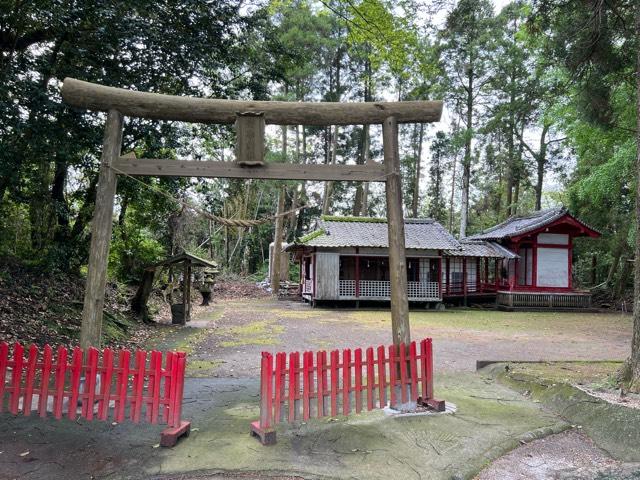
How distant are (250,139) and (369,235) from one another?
1601 cm

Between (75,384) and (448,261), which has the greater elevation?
(448,261)

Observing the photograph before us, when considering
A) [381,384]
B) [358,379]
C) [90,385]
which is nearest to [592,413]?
[381,384]

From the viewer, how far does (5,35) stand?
7480mm

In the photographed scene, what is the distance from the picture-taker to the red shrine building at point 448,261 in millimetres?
19656

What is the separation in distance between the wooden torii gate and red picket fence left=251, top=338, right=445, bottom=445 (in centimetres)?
39

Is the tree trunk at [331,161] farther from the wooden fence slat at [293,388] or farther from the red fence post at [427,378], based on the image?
the wooden fence slat at [293,388]

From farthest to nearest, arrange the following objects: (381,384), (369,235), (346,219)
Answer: (346,219) < (369,235) < (381,384)

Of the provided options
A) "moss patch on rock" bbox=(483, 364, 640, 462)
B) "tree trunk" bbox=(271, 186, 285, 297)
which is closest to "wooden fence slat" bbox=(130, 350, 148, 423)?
"moss patch on rock" bbox=(483, 364, 640, 462)

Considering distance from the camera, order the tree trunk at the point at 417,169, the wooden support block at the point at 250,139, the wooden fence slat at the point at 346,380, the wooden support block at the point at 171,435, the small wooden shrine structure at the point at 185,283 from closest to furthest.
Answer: the wooden support block at the point at 171,435
the wooden fence slat at the point at 346,380
the wooden support block at the point at 250,139
the small wooden shrine structure at the point at 185,283
the tree trunk at the point at 417,169

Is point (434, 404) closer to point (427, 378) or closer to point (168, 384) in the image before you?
point (427, 378)

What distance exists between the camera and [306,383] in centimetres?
425

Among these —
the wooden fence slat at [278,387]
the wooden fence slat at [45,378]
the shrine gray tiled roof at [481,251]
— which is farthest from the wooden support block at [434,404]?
the shrine gray tiled roof at [481,251]

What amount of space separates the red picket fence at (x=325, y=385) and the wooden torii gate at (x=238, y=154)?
1.29 feet

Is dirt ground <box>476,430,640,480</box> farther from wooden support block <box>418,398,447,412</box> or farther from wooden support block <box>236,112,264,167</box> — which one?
wooden support block <box>236,112,264,167</box>
